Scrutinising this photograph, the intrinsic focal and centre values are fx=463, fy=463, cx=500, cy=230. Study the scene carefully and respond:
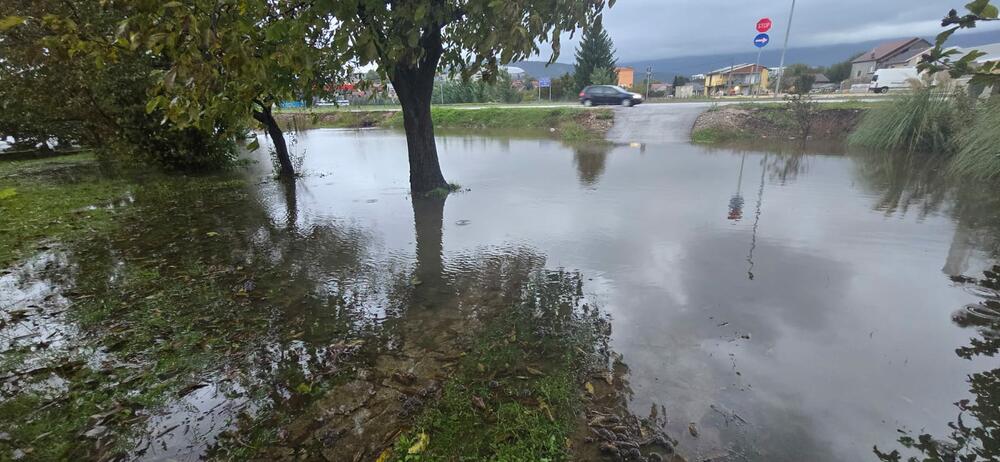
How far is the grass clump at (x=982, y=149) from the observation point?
8273 mm

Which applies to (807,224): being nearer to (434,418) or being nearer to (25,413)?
(434,418)

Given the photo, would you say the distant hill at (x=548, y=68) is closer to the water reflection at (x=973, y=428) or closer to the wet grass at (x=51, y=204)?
the water reflection at (x=973, y=428)

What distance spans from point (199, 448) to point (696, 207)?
6951mm

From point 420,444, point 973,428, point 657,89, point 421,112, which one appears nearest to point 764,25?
point 421,112

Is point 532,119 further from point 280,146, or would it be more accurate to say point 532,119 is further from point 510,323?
point 510,323

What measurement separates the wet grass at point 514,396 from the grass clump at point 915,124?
41.7 feet

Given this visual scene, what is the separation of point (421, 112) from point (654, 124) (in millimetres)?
12949

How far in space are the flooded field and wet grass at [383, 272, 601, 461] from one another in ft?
0.09

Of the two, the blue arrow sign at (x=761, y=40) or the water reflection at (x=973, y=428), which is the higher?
the blue arrow sign at (x=761, y=40)

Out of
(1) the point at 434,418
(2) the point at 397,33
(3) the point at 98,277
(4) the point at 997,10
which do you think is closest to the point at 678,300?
(1) the point at 434,418

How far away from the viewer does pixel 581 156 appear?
42.8 ft

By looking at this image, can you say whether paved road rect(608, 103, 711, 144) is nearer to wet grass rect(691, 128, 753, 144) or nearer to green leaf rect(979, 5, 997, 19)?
wet grass rect(691, 128, 753, 144)

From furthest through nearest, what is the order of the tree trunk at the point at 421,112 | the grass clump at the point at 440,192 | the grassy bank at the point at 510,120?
the grassy bank at the point at 510,120, the grass clump at the point at 440,192, the tree trunk at the point at 421,112

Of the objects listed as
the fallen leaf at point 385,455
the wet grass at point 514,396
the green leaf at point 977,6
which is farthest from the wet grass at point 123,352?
the green leaf at point 977,6
